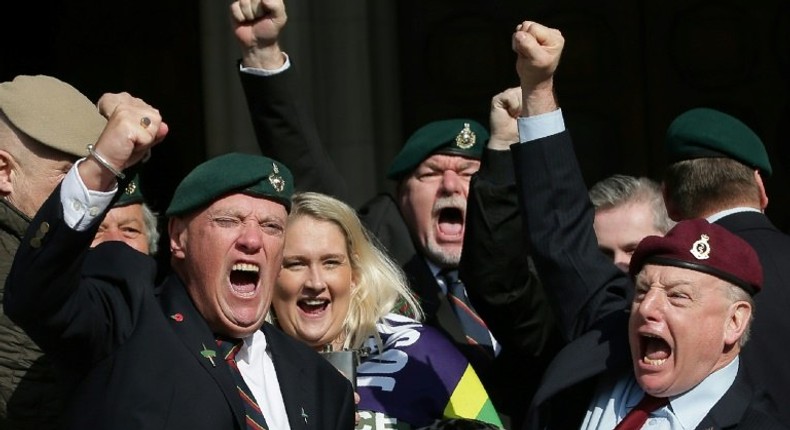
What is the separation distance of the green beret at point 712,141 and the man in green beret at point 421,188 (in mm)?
625

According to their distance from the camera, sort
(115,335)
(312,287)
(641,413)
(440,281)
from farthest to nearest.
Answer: (440,281), (312,287), (641,413), (115,335)

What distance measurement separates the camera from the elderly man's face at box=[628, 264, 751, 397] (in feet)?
13.8

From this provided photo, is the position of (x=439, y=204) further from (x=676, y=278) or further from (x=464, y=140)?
(x=676, y=278)

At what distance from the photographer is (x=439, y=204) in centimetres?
578

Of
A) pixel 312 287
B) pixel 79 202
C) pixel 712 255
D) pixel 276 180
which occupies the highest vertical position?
pixel 79 202

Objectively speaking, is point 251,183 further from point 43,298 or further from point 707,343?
point 707,343

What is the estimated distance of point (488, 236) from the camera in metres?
5.17

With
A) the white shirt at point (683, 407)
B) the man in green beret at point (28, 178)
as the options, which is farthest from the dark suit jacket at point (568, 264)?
the man in green beret at point (28, 178)

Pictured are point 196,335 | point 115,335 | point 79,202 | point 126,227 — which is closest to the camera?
point 79,202

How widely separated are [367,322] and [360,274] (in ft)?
0.58

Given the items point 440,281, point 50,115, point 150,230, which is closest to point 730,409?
point 440,281

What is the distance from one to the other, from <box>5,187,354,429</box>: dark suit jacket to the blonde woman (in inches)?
23.4

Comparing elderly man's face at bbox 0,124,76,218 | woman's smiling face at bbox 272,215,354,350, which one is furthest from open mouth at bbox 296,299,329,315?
elderly man's face at bbox 0,124,76,218

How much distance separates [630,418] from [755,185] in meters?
1.05
